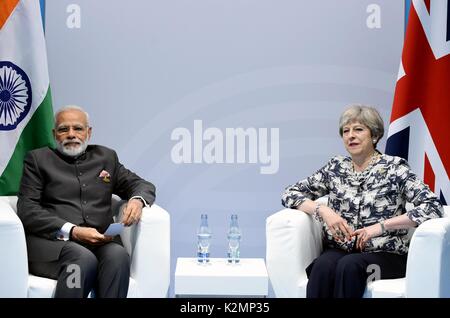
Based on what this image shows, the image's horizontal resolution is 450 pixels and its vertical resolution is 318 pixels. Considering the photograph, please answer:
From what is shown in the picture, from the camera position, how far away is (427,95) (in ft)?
13.9

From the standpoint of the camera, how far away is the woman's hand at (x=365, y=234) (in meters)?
3.40

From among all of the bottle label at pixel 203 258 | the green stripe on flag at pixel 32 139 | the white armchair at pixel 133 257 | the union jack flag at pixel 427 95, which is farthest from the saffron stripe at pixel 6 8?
the union jack flag at pixel 427 95

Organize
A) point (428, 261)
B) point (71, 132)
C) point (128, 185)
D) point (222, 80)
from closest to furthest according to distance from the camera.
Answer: point (428, 261)
point (71, 132)
point (128, 185)
point (222, 80)

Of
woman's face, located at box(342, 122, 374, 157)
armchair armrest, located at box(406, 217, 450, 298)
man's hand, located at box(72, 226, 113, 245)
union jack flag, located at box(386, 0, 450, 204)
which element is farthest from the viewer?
union jack flag, located at box(386, 0, 450, 204)

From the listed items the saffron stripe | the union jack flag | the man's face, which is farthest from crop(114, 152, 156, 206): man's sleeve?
the union jack flag

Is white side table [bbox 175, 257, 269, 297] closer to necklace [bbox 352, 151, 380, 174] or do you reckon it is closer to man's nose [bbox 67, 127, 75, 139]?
necklace [bbox 352, 151, 380, 174]

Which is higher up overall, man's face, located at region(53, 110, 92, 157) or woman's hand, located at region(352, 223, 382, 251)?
man's face, located at region(53, 110, 92, 157)

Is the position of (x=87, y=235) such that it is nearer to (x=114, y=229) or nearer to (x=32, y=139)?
(x=114, y=229)

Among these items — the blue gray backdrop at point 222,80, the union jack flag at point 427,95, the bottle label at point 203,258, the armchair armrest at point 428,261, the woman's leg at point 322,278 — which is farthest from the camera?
the blue gray backdrop at point 222,80

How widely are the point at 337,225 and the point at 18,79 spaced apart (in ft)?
7.00

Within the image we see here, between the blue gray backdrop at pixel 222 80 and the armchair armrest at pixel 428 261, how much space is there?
1.36 m

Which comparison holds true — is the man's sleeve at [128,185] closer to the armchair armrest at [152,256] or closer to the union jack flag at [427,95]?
the armchair armrest at [152,256]

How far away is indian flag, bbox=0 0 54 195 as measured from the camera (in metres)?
4.25

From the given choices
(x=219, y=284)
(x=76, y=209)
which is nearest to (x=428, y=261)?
(x=219, y=284)
